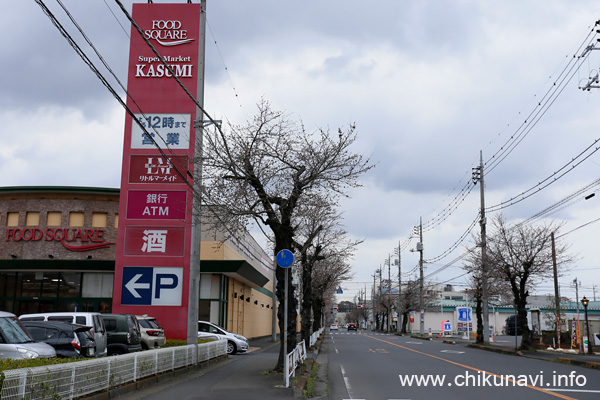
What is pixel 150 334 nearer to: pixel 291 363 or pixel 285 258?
pixel 291 363

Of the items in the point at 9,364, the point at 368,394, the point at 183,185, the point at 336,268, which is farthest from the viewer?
the point at 336,268

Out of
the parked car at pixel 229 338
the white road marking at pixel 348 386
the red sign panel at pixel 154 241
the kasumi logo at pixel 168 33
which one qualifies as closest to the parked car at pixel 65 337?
the white road marking at pixel 348 386

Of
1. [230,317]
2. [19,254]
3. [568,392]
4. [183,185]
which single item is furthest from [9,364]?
[230,317]

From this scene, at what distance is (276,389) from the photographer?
12602mm

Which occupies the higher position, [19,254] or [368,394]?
[19,254]

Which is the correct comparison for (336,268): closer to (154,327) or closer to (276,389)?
(154,327)

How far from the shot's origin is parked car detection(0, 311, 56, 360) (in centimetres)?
1059

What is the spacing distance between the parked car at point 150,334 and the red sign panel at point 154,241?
11.1 ft

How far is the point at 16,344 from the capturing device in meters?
10.8

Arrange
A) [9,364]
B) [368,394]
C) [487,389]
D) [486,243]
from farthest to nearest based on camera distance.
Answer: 1. [486,243]
2. [487,389]
3. [368,394]
4. [9,364]

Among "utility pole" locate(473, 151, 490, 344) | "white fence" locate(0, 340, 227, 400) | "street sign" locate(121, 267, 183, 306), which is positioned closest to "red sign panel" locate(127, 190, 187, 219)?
"street sign" locate(121, 267, 183, 306)

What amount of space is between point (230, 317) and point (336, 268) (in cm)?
1337

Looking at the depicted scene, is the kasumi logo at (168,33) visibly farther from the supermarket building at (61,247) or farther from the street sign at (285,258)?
the street sign at (285,258)

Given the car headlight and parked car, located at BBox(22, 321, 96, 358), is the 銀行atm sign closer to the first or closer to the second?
parked car, located at BBox(22, 321, 96, 358)
